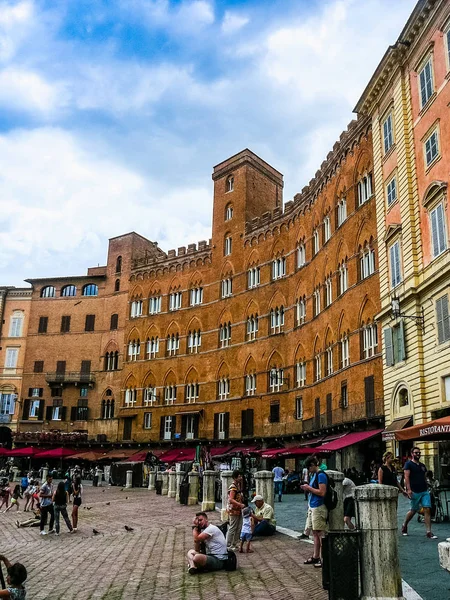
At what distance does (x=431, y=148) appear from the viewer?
22.9 m

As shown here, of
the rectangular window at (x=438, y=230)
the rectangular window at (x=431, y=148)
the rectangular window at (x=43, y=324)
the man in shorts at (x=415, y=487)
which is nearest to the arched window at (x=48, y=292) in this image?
the rectangular window at (x=43, y=324)

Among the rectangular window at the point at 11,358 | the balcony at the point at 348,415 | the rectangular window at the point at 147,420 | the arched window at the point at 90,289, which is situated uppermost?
the arched window at the point at 90,289

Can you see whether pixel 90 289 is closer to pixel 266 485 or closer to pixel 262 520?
pixel 266 485

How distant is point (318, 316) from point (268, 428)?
960 centimetres

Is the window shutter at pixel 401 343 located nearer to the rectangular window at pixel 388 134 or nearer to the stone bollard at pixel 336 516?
the rectangular window at pixel 388 134

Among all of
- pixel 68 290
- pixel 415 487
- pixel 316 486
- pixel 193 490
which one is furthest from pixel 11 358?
pixel 316 486

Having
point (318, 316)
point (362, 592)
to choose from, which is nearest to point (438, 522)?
point (362, 592)

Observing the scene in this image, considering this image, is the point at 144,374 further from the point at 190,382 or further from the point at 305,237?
the point at 305,237

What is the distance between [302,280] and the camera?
130 feet

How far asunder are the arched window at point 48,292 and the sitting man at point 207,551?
51.3 m

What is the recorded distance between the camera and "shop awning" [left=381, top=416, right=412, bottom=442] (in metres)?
22.2

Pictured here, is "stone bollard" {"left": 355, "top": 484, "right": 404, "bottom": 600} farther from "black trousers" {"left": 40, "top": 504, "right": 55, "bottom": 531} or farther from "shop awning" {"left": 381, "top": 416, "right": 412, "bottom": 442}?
"shop awning" {"left": 381, "top": 416, "right": 412, "bottom": 442}

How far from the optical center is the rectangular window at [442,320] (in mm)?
20605

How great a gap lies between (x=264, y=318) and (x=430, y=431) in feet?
97.1
